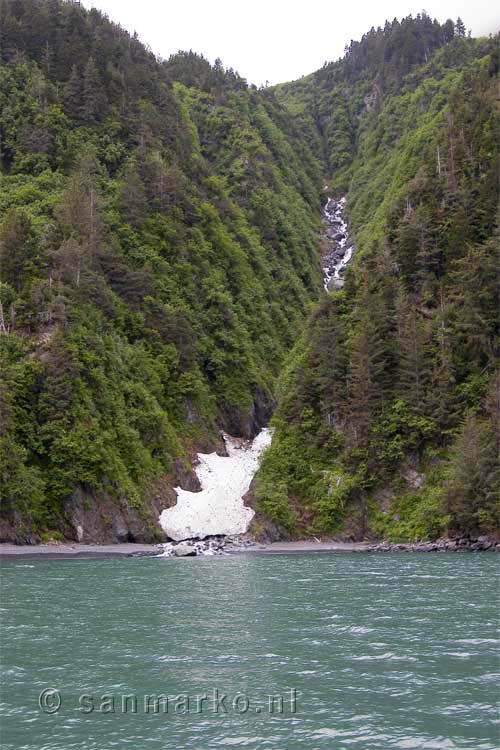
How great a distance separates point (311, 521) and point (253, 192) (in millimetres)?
76560

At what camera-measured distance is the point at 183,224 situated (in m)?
94.8

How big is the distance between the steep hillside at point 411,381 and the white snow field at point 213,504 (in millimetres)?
2937

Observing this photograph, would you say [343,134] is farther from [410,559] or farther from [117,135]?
[410,559]

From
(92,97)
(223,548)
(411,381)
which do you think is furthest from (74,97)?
(223,548)

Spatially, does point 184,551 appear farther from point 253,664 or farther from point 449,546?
point 253,664

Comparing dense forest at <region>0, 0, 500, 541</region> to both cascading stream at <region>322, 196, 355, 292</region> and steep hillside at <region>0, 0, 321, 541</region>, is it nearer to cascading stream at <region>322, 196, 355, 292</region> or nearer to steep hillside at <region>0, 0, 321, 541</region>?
steep hillside at <region>0, 0, 321, 541</region>

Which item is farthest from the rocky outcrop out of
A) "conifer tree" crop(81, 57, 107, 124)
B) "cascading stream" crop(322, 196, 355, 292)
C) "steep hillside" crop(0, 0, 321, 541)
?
"conifer tree" crop(81, 57, 107, 124)

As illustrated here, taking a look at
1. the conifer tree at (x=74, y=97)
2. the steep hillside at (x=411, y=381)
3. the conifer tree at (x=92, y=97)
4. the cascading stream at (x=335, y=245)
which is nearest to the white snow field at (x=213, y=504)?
the steep hillside at (x=411, y=381)

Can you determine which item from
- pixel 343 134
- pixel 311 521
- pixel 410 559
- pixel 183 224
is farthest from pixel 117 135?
pixel 343 134

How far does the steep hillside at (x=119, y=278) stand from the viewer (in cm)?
5809

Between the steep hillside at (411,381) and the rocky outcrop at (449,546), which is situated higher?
the steep hillside at (411,381)

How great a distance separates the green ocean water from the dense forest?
24445 millimetres

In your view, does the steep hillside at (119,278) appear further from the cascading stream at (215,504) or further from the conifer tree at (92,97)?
the cascading stream at (215,504)

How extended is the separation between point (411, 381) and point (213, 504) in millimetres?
19184
